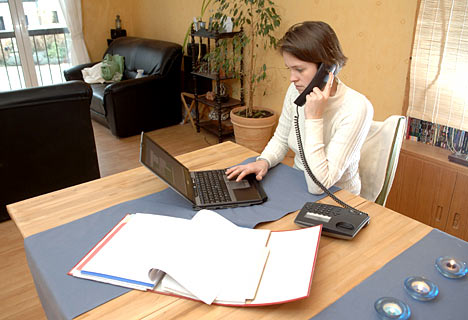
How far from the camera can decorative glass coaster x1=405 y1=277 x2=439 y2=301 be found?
32.5 inches

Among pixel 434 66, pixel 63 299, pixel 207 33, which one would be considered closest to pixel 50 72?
pixel 207 33

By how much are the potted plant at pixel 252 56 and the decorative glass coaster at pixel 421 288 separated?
2524 millimetres

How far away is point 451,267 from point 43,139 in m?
2.45

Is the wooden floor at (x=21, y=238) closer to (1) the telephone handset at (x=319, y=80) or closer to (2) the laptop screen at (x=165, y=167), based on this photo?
(2) the laptop screen at (x=165, y=167)

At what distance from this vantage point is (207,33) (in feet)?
11.7

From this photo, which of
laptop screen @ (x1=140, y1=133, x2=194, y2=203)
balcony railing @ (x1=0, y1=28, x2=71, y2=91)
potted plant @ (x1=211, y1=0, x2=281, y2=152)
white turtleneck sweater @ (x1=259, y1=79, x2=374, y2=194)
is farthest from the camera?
balcony railing @ (x1=0, y1=28, x2=71, y2=91)

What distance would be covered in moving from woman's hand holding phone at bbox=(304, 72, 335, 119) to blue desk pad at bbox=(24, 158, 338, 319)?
23 cm

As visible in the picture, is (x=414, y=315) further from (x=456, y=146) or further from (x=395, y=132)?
(x=456, y=146)

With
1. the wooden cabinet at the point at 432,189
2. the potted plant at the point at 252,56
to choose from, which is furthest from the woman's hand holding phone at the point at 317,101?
the potted plant at the point at 252,56

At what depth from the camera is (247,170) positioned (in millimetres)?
1370

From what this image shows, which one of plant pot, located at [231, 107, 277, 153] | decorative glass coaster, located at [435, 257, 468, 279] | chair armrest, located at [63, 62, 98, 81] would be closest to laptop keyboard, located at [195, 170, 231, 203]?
decorative glass coaster, located at [435, 257, 468, 279]

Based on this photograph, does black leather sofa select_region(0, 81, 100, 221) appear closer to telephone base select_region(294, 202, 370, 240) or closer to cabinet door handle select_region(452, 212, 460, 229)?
telephone base select_region(294, 202, 370, 240)

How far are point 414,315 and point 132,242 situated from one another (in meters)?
0.67

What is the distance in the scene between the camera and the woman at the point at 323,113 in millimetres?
1327
